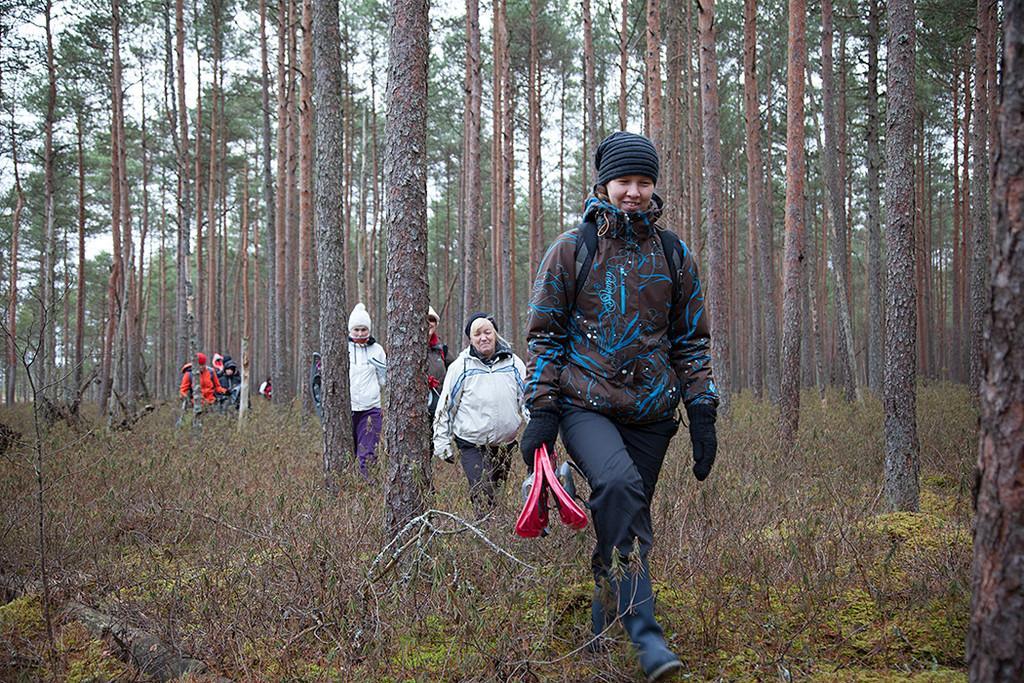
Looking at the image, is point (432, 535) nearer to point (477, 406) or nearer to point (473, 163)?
point (477, 406)

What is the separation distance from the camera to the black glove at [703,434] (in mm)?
3023

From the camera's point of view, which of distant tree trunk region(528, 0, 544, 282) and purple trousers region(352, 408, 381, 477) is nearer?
purple trousers region(352, 408, 381, 477)

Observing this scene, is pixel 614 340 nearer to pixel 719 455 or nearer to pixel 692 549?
pixel 692 549

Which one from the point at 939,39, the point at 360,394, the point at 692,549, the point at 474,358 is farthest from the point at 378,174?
the point at 692,549

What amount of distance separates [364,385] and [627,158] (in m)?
5.09

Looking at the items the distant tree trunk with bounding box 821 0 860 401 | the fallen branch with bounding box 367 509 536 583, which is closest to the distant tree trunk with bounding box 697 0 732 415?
the distant tree trunk with bounding box 821 0 860 401

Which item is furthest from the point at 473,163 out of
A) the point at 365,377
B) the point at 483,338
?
the point at 483,338

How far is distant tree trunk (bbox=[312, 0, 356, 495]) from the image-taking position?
6906 mm

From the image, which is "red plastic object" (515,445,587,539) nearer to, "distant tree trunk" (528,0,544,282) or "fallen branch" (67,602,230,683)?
"fallen branch" (67,602,230,683)

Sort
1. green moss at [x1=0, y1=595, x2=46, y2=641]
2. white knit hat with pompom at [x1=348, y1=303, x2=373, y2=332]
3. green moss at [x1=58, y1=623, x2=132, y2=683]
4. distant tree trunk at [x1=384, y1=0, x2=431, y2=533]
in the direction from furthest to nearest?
white knit hat with pompom at [x1=348, y1=303, x2=373, y2=332] < distant tree trunk at [x1=384, y1=0, x2=431, y2=533] < green moss at [x1=0, y1=595, x2=46, y2=641] < green moss at [x1=58, y1=623, x2=132, y2=683]

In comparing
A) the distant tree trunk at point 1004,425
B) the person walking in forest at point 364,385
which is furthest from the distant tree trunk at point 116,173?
the distant tree trunk at point 1004,425

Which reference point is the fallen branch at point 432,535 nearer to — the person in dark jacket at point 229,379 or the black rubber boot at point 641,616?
the black rubber boot at point 641,616

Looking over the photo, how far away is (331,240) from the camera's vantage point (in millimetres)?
7172

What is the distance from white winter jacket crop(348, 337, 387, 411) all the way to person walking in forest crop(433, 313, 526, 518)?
250 cm
